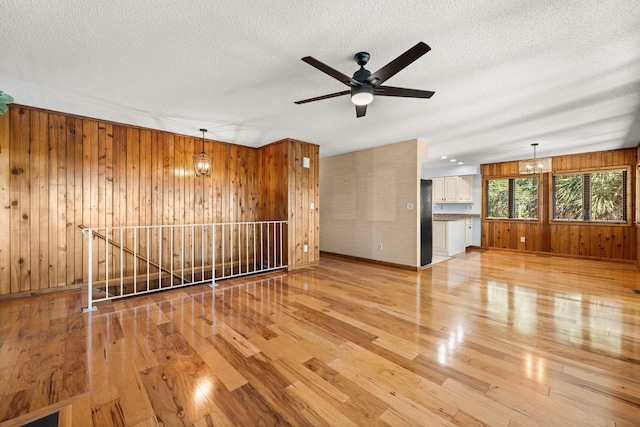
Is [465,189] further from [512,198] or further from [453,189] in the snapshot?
[512,198]

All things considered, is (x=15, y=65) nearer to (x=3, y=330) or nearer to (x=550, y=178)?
(x=3, y=330)

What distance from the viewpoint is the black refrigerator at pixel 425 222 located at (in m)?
5.28

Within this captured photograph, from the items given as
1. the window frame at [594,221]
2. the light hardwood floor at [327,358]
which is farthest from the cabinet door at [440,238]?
the light hardwood floor at [327,358]

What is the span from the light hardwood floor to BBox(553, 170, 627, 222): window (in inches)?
142

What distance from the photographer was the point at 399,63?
1.96 metres

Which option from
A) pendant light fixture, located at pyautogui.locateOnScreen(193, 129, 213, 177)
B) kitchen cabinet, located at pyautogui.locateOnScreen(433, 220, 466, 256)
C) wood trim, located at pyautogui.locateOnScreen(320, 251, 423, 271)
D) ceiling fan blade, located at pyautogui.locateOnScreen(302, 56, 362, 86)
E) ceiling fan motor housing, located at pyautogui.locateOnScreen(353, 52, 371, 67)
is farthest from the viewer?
kitchen cabinet, located at pyautogui.locateOnScreen(433, 220, 466, 256)

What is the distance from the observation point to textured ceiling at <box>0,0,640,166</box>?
5.97 ft

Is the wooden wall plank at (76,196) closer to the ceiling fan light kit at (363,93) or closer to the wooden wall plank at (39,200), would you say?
the wooden wall plank at (39,200)

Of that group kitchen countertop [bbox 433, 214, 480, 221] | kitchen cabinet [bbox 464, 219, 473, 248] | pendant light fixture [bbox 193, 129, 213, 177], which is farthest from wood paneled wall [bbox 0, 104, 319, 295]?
kitchen cabinet [bbox 464, 219, 473, 248]

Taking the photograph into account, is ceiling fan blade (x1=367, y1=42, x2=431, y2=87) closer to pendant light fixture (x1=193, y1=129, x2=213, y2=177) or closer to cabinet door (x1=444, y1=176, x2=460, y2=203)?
pendant light fixture (x1=193, y1=129, x2=213, y2=177)

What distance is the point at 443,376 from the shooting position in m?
1.88

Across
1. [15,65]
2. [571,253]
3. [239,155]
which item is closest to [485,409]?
[15,65]

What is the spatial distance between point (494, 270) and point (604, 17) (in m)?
4.37

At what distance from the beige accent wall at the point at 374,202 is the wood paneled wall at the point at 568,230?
12.9ft
